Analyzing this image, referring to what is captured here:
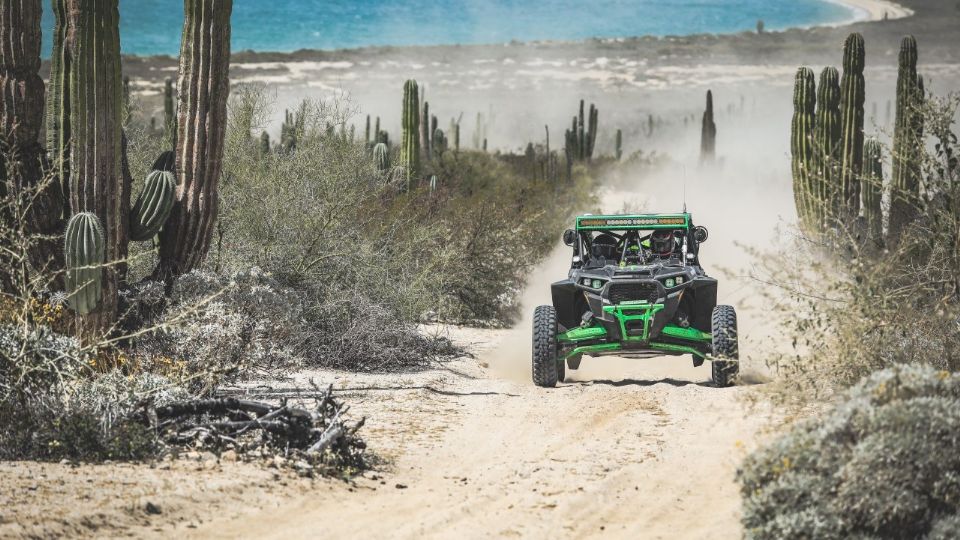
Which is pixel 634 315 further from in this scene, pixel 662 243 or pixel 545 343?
pixel 662 243

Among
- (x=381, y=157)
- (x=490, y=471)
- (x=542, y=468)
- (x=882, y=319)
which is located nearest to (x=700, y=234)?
(x=882, y=319)

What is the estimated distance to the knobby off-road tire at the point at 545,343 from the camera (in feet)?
42.2

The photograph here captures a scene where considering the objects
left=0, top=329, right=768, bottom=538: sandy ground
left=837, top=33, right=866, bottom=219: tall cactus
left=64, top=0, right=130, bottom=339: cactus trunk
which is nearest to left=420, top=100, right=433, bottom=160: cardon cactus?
left=837, top=33, right=866, bottom=219: tall cactus

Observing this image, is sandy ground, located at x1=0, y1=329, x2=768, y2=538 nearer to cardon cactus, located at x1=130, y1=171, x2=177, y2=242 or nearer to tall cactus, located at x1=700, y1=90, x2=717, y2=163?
cardon cactus, located at x1=130, y1=171, x2=177, y2=242

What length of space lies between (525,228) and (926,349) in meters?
13.4

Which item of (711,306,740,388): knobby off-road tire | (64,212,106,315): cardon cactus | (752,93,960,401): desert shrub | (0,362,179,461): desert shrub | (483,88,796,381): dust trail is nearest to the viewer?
(0,362,179,461): desert shrub

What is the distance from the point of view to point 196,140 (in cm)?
1352

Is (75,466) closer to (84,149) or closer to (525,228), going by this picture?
(84,149)

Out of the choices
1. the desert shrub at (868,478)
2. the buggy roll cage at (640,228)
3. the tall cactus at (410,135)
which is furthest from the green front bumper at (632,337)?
the tall cactus at (410,135)

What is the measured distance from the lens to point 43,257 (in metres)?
11.7

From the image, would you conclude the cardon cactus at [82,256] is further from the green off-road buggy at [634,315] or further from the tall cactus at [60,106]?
the green off-road buggy at [634,315]

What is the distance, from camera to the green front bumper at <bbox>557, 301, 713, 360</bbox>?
12625mm

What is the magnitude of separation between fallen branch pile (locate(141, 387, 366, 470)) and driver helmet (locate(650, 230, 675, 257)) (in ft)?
19.5

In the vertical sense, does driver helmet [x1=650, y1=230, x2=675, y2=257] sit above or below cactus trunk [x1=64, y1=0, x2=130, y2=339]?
below
